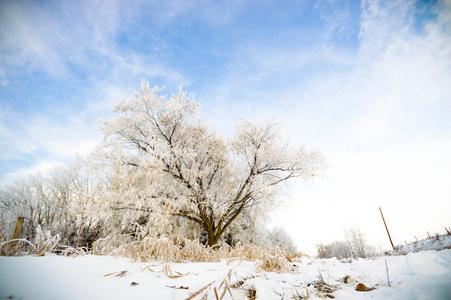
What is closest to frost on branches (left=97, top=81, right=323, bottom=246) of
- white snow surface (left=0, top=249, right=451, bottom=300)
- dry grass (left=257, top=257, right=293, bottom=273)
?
dry grass (left=257, top=257, right=293, bottom=273)

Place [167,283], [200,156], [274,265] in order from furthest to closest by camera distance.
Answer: [200,156] < [274,265] < [167,283]

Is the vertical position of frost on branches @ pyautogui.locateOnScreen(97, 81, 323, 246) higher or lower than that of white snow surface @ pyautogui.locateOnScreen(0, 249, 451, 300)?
higher

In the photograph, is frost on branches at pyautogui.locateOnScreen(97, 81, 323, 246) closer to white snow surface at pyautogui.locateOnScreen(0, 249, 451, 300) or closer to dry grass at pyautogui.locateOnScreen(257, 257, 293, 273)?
dry grass at pyautogui.locateOnScreen(257, 257, 293, 273)

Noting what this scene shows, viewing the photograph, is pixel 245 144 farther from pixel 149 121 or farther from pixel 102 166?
pixel 102 166

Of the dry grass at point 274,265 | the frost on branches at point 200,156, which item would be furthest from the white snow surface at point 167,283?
the frost on branches at point 200,156

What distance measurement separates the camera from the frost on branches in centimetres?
970

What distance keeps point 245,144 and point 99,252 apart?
9653 mm

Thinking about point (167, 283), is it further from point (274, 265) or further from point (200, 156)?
point (200, 156)

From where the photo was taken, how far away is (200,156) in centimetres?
1109

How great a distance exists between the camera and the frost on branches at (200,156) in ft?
31.8

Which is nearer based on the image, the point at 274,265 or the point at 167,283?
the point at 167,283

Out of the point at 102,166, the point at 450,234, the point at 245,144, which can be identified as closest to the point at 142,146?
the point at 102,166

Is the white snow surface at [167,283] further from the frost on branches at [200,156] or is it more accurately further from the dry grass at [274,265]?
the frost on branches at [200,156]

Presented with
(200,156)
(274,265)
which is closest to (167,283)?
(274,265)
